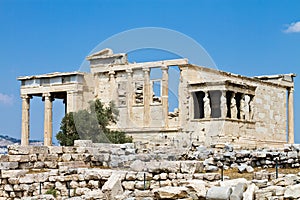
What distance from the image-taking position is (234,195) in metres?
8.52

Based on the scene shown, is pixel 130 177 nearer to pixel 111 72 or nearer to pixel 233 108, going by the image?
pixel 233 108

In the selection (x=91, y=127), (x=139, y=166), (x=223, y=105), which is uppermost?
(x=223, y=105)

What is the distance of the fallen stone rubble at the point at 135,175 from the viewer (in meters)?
9.16

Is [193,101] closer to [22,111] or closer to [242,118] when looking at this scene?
[242,118]

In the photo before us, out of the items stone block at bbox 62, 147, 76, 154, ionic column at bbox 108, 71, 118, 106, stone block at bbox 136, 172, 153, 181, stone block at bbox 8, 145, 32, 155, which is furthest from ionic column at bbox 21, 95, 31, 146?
stone block at bbox 136, 172, 153, 181

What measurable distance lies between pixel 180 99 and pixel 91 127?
5.74m

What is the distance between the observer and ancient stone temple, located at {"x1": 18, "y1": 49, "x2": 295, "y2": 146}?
34.8 meters

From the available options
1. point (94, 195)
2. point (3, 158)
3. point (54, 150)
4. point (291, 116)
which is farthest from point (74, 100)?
point (94, 195)

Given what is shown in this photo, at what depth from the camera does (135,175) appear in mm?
11594

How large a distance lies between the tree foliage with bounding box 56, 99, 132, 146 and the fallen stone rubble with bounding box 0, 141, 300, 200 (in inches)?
617

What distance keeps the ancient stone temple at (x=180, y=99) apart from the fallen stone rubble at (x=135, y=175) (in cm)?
1717

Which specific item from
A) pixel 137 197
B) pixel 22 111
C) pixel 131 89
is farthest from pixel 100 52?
pixel 137 197

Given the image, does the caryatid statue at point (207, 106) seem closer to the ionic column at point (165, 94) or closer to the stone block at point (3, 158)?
the ionic column at point (165, 94)

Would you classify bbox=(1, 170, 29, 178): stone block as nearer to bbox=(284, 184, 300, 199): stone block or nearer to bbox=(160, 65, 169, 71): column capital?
bbox=(284, 184, 300, 199): stone block
